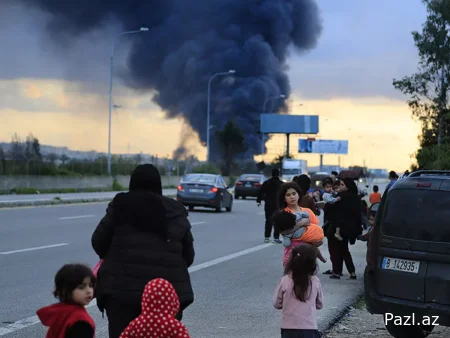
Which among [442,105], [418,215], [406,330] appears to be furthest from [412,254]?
[442,105]

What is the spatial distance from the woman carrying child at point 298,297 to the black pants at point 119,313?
130 centimetres

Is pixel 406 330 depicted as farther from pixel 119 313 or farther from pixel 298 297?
pixel 119 313

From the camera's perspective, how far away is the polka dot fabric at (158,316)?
14.2 feet

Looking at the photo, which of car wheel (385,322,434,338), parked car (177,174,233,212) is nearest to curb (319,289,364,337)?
car wheel (385,322,434,338)

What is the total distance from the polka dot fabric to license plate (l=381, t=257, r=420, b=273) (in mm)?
3630

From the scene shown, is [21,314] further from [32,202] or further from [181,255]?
[32,202]

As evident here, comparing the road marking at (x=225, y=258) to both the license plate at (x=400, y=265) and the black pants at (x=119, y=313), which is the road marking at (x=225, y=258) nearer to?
the license plate at (x=400, y=265)

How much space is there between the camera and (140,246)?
5.01 m

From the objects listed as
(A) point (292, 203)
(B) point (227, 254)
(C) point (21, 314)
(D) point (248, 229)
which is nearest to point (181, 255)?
(A) point (292, 203)

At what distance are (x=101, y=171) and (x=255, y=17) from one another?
57917 mm

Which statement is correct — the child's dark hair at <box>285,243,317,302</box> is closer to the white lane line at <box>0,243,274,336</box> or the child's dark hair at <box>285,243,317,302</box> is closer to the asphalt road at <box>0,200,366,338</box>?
the asphalt road at <box>0,200,366,338</box>

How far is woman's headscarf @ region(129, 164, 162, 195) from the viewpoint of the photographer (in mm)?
5191

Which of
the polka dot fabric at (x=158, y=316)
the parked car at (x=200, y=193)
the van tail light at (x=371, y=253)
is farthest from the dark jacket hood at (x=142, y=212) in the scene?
the parked car at (x=200, y=193)

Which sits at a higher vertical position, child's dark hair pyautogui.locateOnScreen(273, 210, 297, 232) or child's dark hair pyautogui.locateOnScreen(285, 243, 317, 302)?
child's dark hair pyautogui.locateOnScreen(273, 210, 297, 232)
